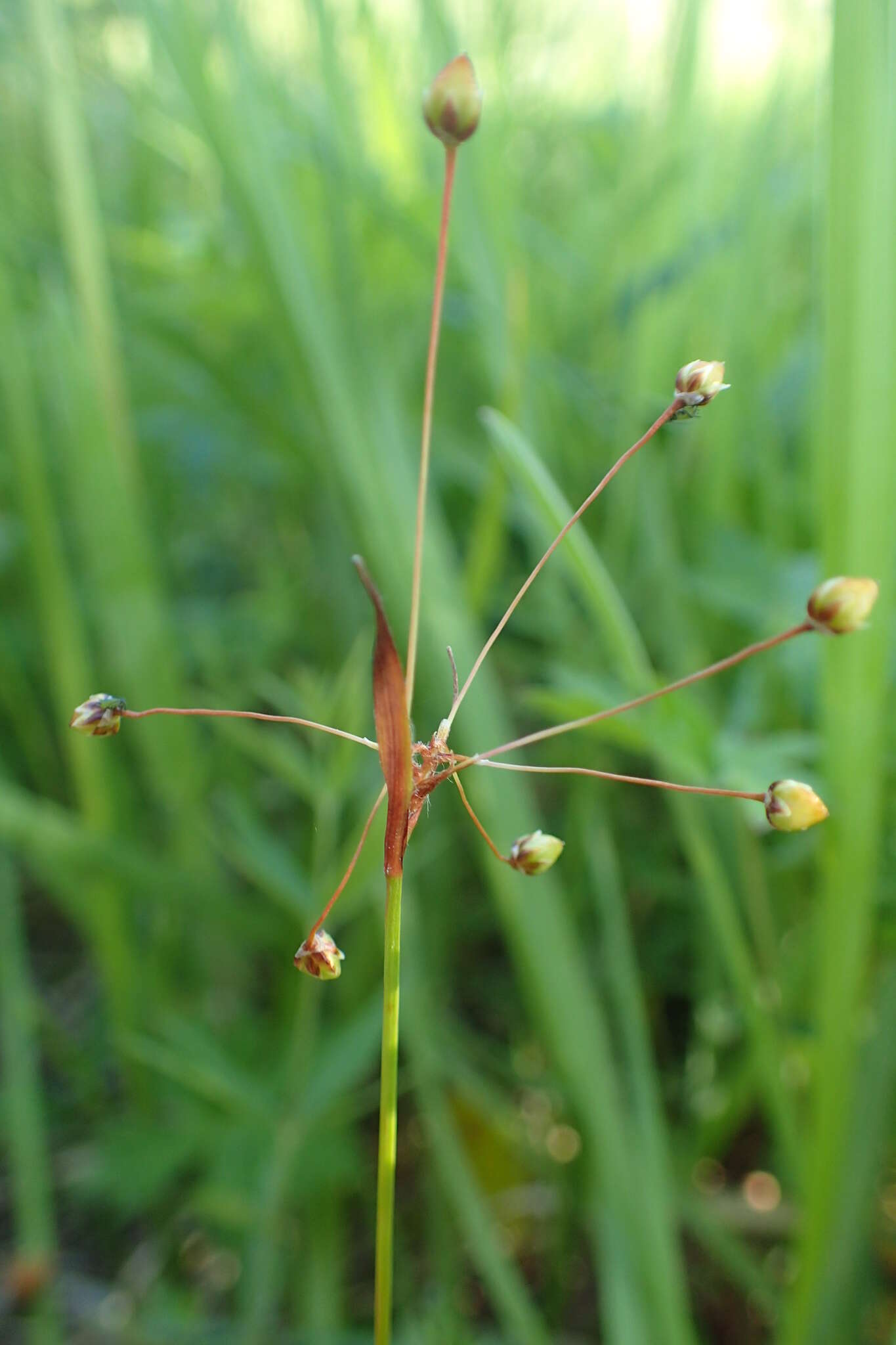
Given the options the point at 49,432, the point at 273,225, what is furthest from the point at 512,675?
the point at 49,432

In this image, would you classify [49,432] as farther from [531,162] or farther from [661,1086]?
[661,1086]

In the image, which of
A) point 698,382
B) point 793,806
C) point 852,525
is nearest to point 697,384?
point 698,382

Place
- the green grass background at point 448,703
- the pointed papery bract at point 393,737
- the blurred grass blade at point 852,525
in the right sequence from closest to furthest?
the pointed papery bract at point 393,737, the blurred grass blade at point 852,525, the green grass background at point 448,703

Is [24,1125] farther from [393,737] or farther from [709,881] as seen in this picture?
[393,737]

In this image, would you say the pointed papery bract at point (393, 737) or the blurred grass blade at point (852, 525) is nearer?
the pointed papery bract at point (393, 737)

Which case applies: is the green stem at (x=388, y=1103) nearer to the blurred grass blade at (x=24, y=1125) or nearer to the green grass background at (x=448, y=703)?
the green grass background at (x=448, y=703)

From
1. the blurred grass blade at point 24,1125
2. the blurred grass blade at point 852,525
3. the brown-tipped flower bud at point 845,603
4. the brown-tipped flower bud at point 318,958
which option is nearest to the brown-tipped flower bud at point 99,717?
the brown-tipped flower bud at point 318,958

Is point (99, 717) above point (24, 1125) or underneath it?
above

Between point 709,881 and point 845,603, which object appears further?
point 709,881
